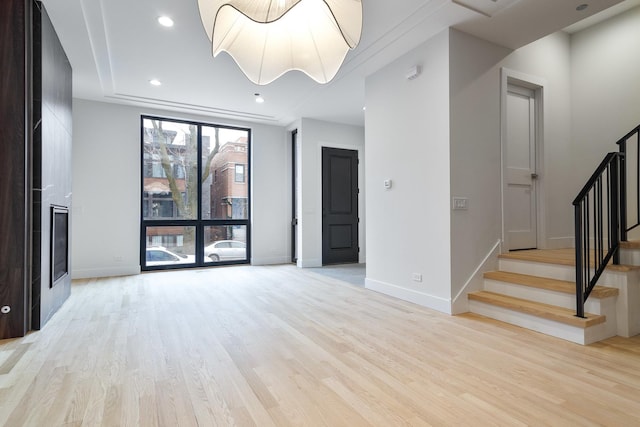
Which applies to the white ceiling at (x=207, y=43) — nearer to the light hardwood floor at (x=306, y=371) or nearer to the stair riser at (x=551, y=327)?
the stair riser at (x=551, y=327)

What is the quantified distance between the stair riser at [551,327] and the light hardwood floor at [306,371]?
8 cm

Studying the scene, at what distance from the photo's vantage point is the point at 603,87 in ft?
14.1

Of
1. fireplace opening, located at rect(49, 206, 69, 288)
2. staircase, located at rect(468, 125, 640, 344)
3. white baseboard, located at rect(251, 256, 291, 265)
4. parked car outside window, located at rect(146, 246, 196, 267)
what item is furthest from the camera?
white baseboard, located at rect(251, 256, 291, 265)

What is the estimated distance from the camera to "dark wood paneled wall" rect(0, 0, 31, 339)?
2.74 m

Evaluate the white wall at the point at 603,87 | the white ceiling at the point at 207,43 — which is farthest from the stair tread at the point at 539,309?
the white ceiling at the point at 207,43

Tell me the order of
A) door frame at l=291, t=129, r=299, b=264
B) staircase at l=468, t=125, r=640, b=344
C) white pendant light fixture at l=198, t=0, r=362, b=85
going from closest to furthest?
white pendant light fixture at l=198, t=0, r=362, b=85
staircase at l=468, t=125, r=640, b=344
door frame at l=291, t=129, r=299, b=264

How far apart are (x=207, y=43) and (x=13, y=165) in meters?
2.23

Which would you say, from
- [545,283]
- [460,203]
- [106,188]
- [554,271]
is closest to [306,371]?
[460,203]

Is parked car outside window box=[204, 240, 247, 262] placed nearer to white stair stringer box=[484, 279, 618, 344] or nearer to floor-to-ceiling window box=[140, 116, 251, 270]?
floor-to-ceiling window box=[140, 116, 251, 270]

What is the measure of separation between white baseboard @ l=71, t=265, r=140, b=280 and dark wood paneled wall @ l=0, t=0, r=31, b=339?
285cm

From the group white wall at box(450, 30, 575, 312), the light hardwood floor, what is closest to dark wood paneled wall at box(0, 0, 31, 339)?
the light hardwood floor

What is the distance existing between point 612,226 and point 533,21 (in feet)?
6.98

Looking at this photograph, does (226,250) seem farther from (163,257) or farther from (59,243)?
(59,243)

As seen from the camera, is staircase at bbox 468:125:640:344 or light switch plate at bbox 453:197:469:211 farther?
light switch plate at bbox 453:197:469:211
